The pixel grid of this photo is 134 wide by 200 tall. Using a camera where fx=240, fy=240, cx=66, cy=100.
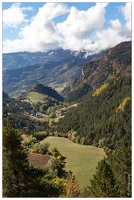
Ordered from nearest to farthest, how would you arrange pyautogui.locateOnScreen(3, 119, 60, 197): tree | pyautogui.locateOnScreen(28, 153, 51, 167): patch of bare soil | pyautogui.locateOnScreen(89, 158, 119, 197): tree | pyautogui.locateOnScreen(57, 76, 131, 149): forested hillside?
pyautogui.locateOnScreen(3, 119, 60, 197): tree, pyautogui.locateOnScreen(89, 158, 119, 197): tree, pyautogui.locateOnScreen(28, 153, 51, 167): patch of bare soil, pyautogui.locateOnScreen(57, 76, 131, 149): forested hillside

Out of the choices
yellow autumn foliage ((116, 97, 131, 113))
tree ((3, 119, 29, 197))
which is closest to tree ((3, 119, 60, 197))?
tree ((3, 119, 29, 197))

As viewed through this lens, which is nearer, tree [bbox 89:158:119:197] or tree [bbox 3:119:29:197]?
tree [bbox 3:119:29:197]

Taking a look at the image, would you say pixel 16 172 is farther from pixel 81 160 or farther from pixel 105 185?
pixel 81 160

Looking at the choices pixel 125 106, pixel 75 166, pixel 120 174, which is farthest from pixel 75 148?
pixel 120 174

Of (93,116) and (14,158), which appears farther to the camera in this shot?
(93,116)

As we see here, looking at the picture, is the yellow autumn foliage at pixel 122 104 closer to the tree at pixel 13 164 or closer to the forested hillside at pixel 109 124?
the forested hillside at pixel 109 124

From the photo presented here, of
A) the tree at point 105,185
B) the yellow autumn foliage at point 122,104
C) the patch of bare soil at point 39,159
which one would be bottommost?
the patch of bare soil at point 39,159

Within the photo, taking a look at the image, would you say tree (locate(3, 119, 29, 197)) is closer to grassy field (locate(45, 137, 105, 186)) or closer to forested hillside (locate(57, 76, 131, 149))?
grassy field (locate(45, 137, 105, 186))

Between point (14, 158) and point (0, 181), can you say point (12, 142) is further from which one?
point (0, 181)

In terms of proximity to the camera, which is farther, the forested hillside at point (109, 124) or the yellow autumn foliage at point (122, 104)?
the yellow autumn foliage at point (122, 104)

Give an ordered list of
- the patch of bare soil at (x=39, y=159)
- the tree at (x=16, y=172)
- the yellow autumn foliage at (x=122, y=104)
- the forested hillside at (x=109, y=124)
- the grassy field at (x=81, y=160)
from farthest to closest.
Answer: the yellow autumn foliage at (x=122, y=104)
the forested hillside at (x=109, y=124)
the patch of bare soil at (x=39, y=159)
the grassy field at (x=81, y=160)
the tree at (x=16, y=172)

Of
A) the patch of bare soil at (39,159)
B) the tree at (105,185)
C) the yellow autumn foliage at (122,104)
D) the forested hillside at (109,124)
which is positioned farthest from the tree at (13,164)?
the yellow autumn foliage at (122,104)
